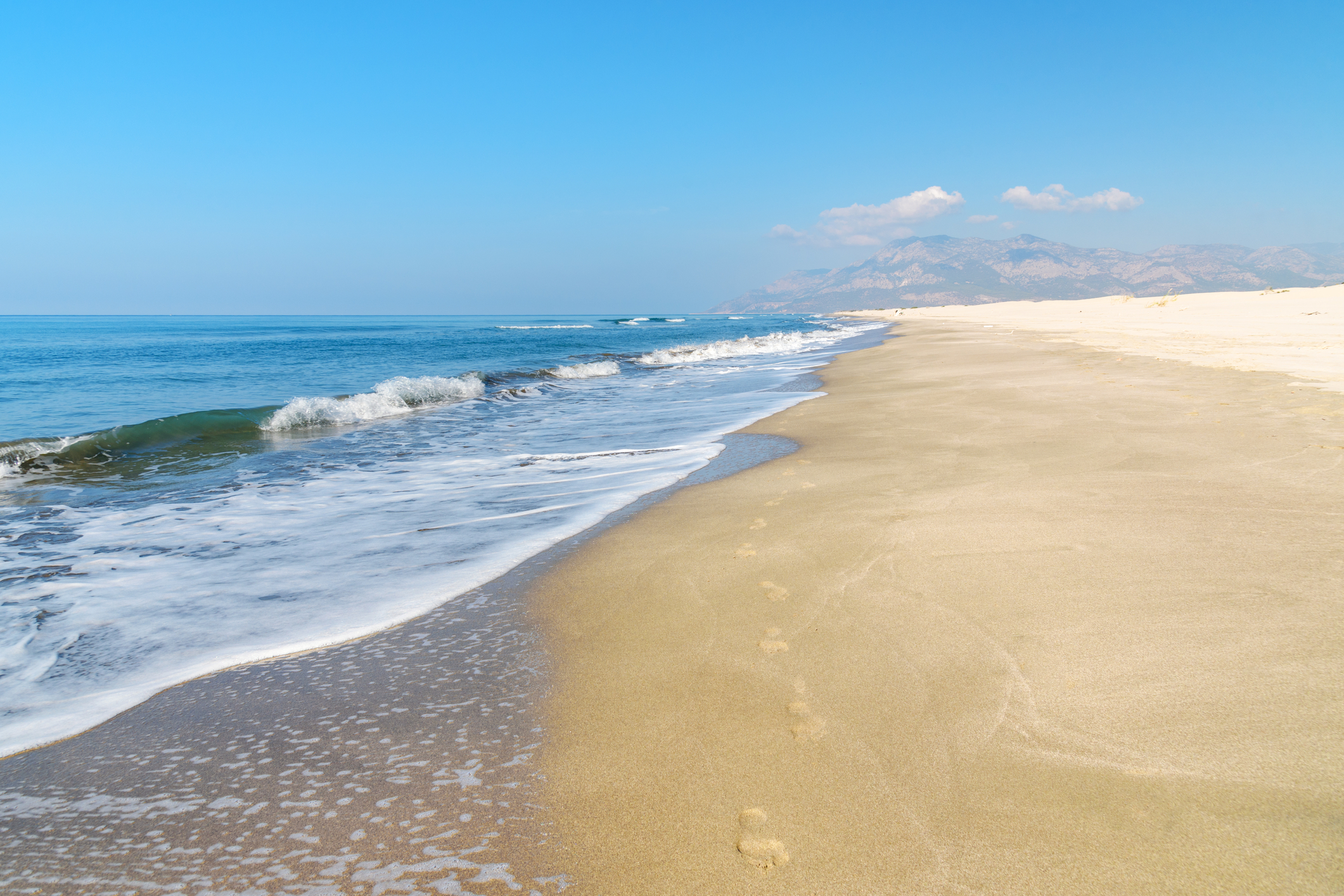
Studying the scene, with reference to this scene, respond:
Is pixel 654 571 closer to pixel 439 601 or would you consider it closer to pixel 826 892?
pixel 439 601

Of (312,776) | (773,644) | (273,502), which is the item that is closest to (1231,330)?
(773,644)

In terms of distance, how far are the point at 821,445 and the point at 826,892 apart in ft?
18.7

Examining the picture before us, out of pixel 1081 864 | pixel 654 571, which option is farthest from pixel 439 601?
pixel 1081 864

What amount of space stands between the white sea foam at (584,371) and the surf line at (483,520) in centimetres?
1510

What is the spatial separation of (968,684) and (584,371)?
1957 centimetres

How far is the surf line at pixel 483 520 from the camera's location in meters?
4.93

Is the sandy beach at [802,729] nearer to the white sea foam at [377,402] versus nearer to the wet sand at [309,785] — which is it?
the wet sand at [309,785]

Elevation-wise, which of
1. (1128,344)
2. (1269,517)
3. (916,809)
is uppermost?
(1128,344)

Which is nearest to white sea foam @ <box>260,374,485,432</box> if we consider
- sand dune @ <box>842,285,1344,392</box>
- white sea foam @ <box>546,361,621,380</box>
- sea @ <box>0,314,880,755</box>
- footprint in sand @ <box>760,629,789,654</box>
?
sea @ <box>0,314,880,755</box>

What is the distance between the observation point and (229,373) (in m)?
21.2

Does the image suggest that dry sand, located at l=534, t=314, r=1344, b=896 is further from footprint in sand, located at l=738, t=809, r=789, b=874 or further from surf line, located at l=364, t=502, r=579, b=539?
surf line, located at l=364, t=502, r=579, b=539

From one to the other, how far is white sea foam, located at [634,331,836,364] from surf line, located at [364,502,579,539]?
19364 mm

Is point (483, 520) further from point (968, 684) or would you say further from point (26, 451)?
point (26, 451)

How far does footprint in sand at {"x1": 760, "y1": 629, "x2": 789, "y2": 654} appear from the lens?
2.76 metres
